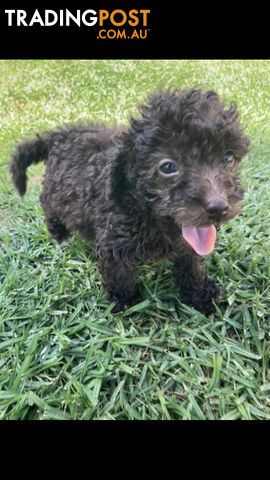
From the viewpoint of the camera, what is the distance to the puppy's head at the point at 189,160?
1.50 meters

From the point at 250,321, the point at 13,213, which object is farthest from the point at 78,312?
the point at 13,213

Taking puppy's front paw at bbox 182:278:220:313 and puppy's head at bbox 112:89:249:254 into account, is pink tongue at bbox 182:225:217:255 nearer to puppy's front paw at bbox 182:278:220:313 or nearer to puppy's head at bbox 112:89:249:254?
puppy's head at bbox 112:89:249:254

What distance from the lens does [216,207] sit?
145 cm

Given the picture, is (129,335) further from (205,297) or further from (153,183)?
(153,183)

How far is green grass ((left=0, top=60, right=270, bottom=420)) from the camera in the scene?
5.99 feet

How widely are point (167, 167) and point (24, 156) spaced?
1.43m

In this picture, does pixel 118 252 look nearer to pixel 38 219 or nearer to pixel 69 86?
pixel 38 219

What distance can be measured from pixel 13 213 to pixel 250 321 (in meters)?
2.41

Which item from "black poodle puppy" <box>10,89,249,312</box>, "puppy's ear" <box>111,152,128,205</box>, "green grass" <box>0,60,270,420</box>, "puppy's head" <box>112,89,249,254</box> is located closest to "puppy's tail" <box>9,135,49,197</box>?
"black poodle puppy" <box>10,89,249,312</box>

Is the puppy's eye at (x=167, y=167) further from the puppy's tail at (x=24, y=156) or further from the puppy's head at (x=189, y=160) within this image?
the puppy's tail at (x=24, y=156)

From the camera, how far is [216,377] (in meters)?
1.87

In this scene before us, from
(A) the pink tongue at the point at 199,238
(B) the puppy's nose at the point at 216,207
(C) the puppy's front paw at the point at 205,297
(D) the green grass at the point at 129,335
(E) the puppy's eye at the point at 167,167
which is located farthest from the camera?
(C) the puppy's front paw at the point at 205,297

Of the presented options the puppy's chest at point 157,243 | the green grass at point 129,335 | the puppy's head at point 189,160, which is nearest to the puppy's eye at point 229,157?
the puppy's head at point 189,160

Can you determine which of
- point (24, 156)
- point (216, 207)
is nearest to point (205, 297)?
point (216, 207)
